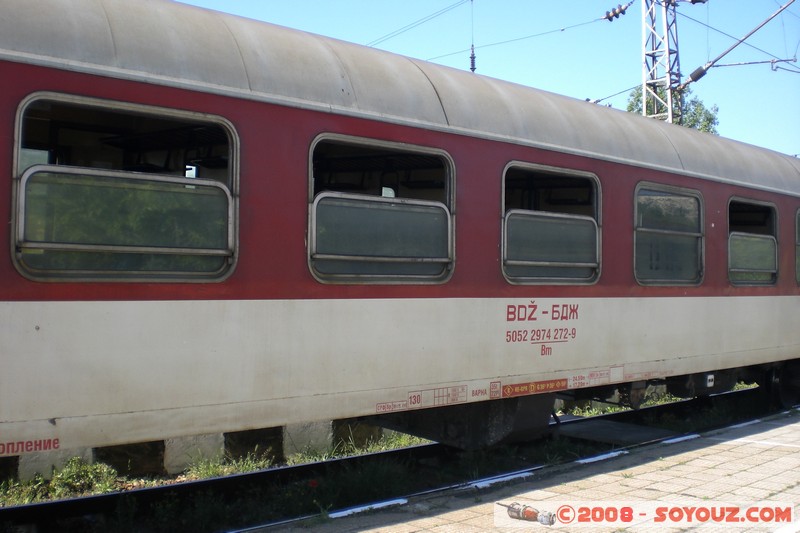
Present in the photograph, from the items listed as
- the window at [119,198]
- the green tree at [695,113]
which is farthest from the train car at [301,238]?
the green tree at [695,113]

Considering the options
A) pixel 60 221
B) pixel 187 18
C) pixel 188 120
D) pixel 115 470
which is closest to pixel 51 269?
pixel 60 221

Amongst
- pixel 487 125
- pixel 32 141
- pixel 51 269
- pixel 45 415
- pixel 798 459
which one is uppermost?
pixel 487 125

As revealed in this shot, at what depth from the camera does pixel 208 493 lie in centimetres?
569

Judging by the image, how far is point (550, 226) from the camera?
263 inches

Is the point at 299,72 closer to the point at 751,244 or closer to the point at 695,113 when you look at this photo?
the point at 751,244

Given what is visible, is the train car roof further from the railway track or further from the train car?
the railway track

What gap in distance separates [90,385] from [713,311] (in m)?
6.45

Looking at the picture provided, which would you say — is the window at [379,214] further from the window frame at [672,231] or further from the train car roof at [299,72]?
the window frame at [672,231]

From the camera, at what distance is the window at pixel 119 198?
4043 millimetres

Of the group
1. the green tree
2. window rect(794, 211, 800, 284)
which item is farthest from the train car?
the green tree

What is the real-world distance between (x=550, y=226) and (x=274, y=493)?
302 centimetres

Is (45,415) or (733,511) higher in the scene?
(45,415)

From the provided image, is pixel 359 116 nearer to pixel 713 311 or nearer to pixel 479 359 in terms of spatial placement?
A: pixel 479 359

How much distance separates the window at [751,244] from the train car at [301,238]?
3.14 ft
